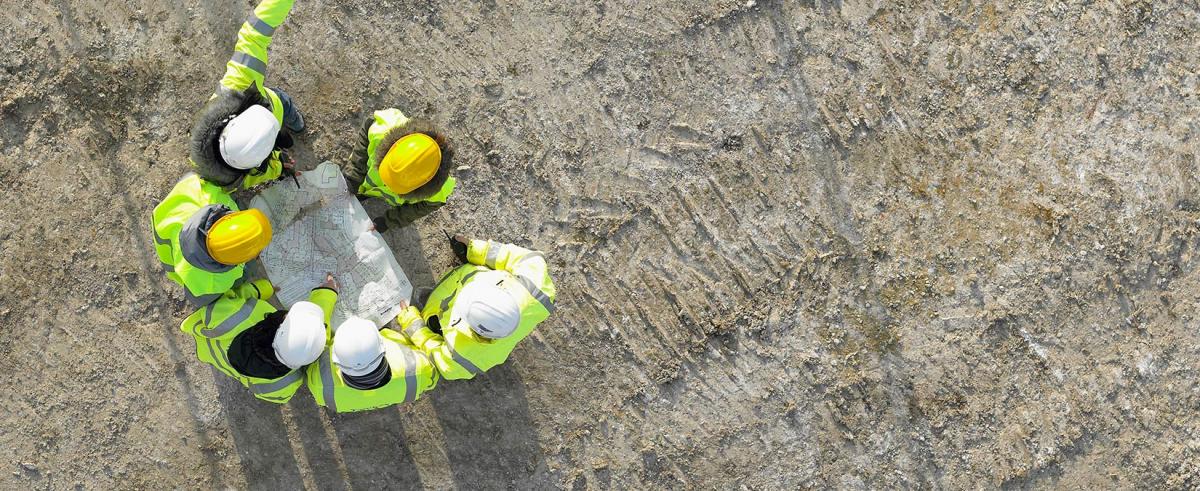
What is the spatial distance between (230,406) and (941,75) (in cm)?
514

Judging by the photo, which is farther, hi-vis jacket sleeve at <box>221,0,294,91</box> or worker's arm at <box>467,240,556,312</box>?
worker's arm at <box>467,240,556,312</box>

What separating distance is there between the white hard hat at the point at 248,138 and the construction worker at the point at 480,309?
1.23 m

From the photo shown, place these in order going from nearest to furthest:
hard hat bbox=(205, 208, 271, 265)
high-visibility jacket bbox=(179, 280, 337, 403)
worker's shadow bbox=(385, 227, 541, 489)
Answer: hard hat bbox=(205, 208, 271, 265) < high-visibility jacket bbox=(179, 280, 337, 403) < worker's shadow bbox=(385, 227, 541, 489)

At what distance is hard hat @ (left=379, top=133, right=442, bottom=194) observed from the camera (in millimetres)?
3836

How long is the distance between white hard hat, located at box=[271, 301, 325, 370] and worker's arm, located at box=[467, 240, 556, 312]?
95 cm

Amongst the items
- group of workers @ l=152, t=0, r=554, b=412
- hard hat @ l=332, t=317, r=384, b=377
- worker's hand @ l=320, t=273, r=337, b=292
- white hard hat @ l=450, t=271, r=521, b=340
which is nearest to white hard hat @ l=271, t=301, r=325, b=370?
group of workers @ l=152, t=0, r=554, b=412

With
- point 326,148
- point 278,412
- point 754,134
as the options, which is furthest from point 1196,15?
point 278,412

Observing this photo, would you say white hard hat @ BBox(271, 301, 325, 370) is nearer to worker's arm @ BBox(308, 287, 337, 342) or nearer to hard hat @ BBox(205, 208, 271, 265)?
hard hat @ BBox(205, 208, 271, 265)

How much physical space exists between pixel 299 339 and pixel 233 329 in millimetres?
469

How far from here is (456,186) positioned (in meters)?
4.96

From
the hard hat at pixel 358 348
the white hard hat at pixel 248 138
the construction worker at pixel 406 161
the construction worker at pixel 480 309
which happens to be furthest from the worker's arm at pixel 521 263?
the white hard hat at pixel 248 138

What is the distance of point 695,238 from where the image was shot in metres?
5.01

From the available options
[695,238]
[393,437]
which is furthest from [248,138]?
[695,238]

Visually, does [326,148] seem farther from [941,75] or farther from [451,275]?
[941,75]
